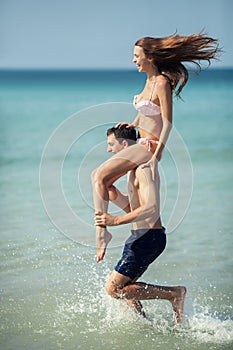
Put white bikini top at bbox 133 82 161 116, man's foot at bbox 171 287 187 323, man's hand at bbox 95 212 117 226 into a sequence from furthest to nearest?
man's foot at bbox 171 287 187 323 → white bikini top at bbox 133 82 161 116 → man's hand at bbox 95 212 117 226

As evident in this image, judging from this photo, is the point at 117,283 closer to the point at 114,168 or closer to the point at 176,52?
the point at 114,168

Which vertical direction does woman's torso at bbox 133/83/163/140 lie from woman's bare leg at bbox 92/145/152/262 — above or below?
above

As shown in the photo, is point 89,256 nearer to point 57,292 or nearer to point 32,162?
point 57,292

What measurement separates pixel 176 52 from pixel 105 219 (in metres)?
1.13

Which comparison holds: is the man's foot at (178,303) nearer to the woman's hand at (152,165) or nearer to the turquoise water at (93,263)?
the turquoise water at (93,263)

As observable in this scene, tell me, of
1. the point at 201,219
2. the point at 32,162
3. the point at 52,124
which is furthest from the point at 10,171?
the point at 52,124

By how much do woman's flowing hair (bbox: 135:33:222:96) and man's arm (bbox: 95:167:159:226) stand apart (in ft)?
1.94

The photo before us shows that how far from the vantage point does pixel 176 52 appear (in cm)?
508

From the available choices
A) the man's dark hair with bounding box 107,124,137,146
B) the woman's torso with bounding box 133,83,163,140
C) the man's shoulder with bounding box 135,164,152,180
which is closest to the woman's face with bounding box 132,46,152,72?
the woman's torso with bounding box 133,83,163,140

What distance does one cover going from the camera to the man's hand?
4879 millimetres

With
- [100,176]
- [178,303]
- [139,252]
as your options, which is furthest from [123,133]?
[178,303]

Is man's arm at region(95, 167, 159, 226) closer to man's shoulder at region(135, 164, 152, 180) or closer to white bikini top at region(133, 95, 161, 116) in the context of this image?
man's shoulder at region(135, 164, 152, 180)

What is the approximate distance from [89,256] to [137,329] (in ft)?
5.20

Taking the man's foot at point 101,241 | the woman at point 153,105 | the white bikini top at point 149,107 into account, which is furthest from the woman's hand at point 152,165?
the man's foot at point 101,241
